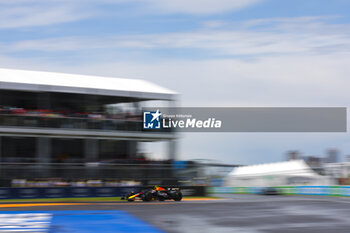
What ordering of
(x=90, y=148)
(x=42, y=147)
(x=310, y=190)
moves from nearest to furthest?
(x=42, y=147)
(x=90, y=148)
(x=310, y=190)

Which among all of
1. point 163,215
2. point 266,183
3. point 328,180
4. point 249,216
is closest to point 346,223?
point 249,216

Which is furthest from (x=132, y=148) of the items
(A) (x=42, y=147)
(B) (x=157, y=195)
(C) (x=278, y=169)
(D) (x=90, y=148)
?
(C) (x=278, y=169)

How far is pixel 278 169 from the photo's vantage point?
4075cm

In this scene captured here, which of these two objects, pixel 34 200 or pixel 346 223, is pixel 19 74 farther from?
pixel 346 223

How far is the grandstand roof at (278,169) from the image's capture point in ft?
123

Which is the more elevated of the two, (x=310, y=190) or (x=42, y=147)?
(x=42, y=147)

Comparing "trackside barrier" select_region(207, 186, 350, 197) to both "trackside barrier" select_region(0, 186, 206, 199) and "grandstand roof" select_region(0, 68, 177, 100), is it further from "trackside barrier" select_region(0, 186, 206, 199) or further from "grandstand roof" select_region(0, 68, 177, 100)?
"grandstand roof" select_region(0, 68, 177, 100)

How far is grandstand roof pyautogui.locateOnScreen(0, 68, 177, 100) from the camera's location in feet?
73.7

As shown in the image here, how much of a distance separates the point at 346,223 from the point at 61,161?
13.5 m

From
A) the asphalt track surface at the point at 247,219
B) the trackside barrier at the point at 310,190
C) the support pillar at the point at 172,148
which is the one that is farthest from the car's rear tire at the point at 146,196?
the trackside barrier at the point at 310,190

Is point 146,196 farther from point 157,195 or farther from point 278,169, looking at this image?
point 278,169

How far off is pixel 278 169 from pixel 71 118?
22.6m

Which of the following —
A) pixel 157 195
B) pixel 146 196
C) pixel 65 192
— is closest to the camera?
pixel 146 196

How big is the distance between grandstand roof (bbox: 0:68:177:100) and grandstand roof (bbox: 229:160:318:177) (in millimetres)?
15356
